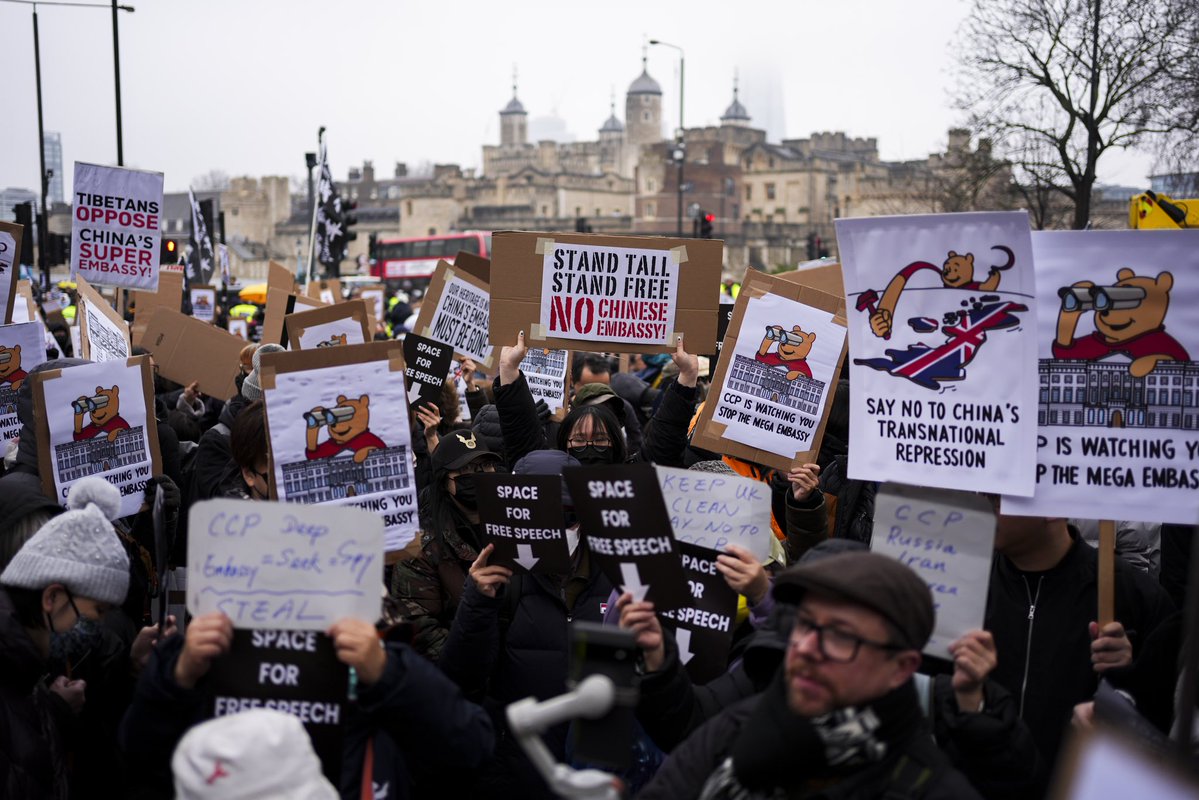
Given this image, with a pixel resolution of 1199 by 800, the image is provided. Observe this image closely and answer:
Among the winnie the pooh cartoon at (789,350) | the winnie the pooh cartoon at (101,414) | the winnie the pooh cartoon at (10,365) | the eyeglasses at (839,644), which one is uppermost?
the winnie the pooh cartoon at (789,350)

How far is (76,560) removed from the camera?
11.8 feet

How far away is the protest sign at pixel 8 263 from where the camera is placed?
6742 millimetres

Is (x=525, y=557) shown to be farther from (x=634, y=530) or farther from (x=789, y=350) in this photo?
(x=789, y=350)

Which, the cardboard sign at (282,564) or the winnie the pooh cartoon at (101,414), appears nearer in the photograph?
the cardboard sign at (282,564)

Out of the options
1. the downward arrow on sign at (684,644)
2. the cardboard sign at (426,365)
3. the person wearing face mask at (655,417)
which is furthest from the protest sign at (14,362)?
the downward arrow on sign at (684,644)

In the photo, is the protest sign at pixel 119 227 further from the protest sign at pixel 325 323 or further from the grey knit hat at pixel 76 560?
the grey knit hat at pixel 76 560

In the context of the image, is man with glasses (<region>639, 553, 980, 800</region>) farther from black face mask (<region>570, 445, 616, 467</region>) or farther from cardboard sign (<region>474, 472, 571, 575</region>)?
black face mask (<region>570, 445, 616, 467</region>)

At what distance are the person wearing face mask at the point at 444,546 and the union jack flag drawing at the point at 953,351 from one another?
151 centimetres

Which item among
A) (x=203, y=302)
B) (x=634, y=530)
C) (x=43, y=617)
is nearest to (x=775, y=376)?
(x=634, y=530)

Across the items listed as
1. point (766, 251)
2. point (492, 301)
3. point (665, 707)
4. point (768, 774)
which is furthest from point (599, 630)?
point (766, 251)

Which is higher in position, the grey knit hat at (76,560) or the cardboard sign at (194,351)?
the cardboard sign at (194,351)

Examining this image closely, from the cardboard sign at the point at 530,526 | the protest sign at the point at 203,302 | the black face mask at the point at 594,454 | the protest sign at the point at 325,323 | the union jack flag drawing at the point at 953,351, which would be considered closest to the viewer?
the union jack flag drawing at the point at 953,351

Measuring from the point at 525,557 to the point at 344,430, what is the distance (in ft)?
2.77

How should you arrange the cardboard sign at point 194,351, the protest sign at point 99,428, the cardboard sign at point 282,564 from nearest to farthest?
1. the cardboard sign at point 282,564
2. the protest sign at point 99,428
3. the cardboard sign at point 194,351
